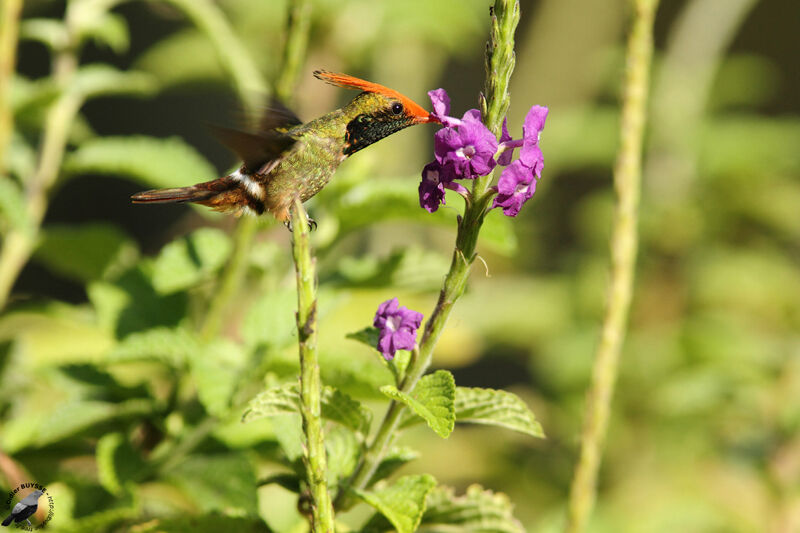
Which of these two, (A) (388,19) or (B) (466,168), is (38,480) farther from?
(A) (388,19)

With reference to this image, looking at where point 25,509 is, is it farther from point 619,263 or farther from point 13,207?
point 619,263

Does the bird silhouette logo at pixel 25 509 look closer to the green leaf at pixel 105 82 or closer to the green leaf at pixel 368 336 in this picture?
the green leaf at pixel 368 336

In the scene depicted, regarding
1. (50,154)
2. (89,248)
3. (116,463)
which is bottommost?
(116,463)

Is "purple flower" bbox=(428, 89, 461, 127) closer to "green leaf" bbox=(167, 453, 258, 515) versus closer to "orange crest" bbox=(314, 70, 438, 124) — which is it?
"orange crest" bbox=(314, 70, 438, 124)

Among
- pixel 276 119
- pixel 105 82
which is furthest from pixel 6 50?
pixel 276 119

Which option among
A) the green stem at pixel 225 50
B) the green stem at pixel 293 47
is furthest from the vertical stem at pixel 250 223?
the green stem at pixel 225 50

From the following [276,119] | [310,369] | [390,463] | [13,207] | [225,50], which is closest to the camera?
[310,369]
